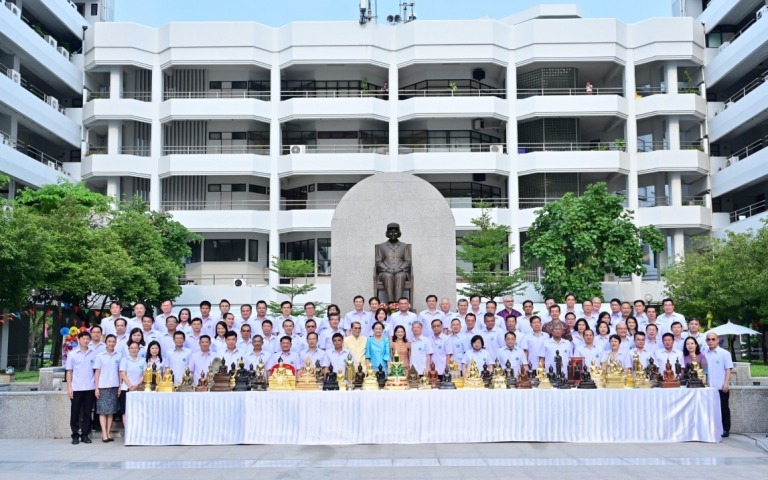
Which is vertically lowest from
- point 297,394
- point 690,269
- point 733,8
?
point 297,394

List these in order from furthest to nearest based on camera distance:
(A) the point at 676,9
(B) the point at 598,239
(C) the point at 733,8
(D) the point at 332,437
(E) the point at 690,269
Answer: (A) the point at 676,9 < (C) the point at 733,8 < (B) the point at 598,239 < (E) the point at 690,269 < (D) the point at 332,437

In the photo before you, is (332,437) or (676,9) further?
(676,9)

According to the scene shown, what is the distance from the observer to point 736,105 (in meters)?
33.1

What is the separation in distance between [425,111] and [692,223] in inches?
504

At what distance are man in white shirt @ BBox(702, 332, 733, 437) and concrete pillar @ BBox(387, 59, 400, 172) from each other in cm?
2556

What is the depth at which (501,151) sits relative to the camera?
115 ft

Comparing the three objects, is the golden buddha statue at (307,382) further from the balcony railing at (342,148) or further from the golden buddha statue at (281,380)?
the balcony railing at (342,148)

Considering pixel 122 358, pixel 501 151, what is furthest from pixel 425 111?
pixel 122 358

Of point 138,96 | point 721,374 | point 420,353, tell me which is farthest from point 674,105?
point 420,353

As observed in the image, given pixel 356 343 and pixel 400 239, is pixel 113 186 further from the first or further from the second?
pixel 356 343

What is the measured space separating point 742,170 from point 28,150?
3114 centimetres

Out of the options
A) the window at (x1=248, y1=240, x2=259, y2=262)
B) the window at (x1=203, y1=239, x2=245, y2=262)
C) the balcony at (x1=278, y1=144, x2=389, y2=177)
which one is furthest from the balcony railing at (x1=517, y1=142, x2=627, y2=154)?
the window at (x1=203, y1=239, x2=245, y2=262)

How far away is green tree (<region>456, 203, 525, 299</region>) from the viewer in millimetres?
29688

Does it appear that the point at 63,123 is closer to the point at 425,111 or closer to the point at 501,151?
the point at 425,111
